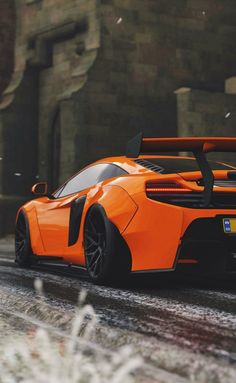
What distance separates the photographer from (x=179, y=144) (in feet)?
18.4

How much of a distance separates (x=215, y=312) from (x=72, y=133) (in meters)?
17.5

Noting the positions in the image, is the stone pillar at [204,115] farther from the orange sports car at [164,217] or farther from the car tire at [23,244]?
the orange sports car at [164,217]

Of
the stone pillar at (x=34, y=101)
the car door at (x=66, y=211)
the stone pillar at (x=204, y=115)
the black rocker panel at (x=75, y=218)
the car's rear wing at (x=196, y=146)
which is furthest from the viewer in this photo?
the stone pillar at (x=34, y=101)

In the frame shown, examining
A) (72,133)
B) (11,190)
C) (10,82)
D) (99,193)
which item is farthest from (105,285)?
(10,82)

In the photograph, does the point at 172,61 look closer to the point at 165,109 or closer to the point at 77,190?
the point at 165,109

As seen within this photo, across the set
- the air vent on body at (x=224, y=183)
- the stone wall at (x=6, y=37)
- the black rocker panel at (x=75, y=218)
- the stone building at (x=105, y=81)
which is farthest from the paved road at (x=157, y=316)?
the stone wall at (x=6, y=37)

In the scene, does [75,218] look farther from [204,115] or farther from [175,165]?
[204,115]

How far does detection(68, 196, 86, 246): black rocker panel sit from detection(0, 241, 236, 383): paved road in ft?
1.09

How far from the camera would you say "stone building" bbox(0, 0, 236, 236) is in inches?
860

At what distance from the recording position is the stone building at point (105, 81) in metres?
21.8

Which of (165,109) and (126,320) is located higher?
(165,109)

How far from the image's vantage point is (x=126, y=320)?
4.30m

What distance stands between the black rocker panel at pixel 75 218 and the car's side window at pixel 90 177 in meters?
0.31

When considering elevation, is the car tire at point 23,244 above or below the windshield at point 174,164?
below
